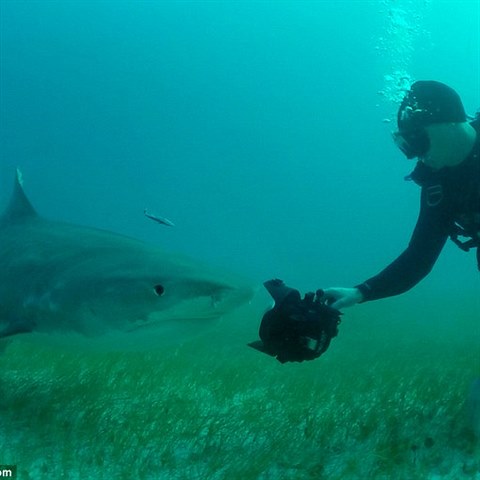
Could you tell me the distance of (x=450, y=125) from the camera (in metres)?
4.26

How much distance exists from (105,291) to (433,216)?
2701 millimetres

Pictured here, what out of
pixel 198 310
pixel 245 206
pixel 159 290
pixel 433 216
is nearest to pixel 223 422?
pixel 198 310

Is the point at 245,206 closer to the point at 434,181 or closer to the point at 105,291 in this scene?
the point at 434,181

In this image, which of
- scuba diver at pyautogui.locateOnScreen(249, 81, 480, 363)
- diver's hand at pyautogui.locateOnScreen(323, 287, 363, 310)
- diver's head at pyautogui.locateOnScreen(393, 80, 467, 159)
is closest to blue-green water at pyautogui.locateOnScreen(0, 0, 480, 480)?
diver's hand at pyautogui.locateOnScreen(323, 287, 363, 310)

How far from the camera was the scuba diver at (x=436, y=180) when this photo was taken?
13.8 ft

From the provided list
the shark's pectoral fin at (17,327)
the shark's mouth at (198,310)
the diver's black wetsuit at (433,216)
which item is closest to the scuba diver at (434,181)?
the diver's black wetsuit at (433,216)

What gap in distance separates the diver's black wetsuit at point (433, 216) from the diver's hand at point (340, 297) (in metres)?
0.14

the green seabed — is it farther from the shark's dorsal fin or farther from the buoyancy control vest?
the shark's dorsal fin

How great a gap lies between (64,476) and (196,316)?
1.30 meters

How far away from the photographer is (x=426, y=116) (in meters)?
4.29

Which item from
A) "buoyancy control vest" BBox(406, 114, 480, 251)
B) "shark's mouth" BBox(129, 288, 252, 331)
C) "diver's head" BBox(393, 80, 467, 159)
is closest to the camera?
"shark's mouth" BBox(129, 288, 252, 331)

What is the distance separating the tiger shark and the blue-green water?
2.23 feet

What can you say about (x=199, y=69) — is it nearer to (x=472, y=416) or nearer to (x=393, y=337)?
(x=393, y=337)

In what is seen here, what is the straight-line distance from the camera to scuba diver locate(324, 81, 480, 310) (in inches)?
165
